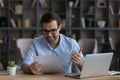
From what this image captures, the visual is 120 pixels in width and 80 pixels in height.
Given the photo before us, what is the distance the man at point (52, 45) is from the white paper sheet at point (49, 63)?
0.16 meters

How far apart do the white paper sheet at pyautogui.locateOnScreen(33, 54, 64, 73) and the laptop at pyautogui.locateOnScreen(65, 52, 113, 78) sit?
17 centimetres

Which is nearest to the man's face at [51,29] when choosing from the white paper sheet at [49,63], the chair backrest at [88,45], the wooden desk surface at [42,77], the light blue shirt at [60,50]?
the light blue shirt at [60,50]

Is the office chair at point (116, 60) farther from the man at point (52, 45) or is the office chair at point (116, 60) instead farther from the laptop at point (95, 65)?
the laptop at point (95, 65)

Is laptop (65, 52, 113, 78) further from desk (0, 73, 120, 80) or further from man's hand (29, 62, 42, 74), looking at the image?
man's hand (29, 62, 42, 74)

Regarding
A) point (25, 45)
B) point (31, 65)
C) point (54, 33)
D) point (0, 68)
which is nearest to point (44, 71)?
point (31, 65)

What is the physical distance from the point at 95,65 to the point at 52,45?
2.14ft

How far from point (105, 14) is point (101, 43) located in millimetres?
755

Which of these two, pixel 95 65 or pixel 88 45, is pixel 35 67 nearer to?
pixel 95 65

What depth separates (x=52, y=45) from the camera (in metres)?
2.97

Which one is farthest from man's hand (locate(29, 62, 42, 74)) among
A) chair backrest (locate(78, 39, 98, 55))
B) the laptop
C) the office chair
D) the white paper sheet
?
the office chair

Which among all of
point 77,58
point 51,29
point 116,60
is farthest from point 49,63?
point 116,60

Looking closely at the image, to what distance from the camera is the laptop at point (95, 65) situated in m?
2.38

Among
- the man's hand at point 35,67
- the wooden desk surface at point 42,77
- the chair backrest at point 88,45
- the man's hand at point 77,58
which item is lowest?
the chair backrest at point 88,45

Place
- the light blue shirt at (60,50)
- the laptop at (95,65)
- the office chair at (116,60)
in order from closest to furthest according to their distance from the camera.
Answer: the laptop at (95,65), the light blue shirt at (60,50), the office chair at (116,60)
